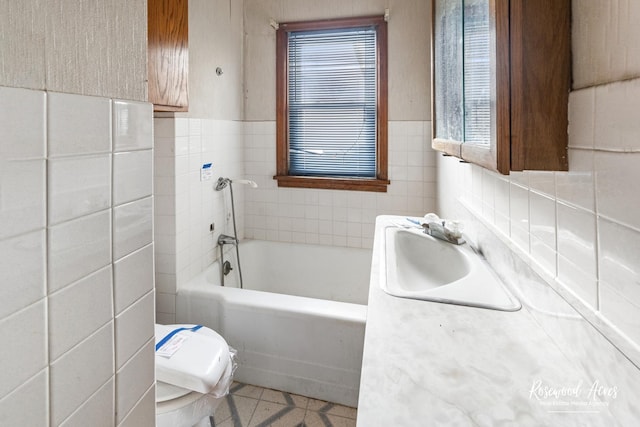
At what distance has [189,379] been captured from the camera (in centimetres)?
124

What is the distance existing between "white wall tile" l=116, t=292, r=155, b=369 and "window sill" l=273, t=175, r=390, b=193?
2.23m

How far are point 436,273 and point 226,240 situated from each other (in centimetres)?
163

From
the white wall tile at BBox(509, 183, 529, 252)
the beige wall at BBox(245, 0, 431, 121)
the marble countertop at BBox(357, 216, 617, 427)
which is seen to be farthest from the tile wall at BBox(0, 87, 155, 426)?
the beige wall at BBox(245, 0, 431, 121)

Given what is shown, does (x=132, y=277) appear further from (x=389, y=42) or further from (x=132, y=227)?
(x=389, y=42)

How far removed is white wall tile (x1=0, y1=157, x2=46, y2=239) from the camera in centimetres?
36

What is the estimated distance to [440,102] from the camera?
151 centimetres

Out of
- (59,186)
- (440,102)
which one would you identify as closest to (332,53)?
(440,102)

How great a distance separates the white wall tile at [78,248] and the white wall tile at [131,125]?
11 centimetres

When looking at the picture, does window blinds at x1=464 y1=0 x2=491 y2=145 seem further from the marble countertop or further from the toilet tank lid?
the toilet tank lid

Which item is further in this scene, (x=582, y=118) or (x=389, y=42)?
(x=389, y=42)

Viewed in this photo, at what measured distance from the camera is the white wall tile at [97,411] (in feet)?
1.55

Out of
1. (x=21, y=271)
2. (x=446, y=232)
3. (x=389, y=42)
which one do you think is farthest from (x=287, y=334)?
(x=389, y=42)

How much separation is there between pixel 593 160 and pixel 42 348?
886 millimetres

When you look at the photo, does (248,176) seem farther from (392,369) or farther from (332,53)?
(392,369)
